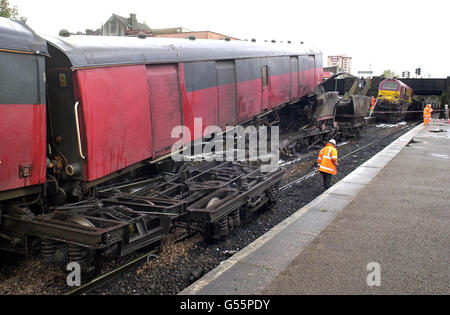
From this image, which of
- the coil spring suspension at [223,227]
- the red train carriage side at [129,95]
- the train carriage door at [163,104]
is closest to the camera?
the red train carriage side at [129,95]

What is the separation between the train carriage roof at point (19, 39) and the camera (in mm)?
4642

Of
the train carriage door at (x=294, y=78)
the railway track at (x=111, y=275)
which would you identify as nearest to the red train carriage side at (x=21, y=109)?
the railway track at (x=111, y=275)

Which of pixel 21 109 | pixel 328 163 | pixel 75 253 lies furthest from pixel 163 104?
pixel 328 163

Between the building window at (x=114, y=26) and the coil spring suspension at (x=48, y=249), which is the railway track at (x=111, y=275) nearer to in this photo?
the coil spring suspension at (x=48, y=249)

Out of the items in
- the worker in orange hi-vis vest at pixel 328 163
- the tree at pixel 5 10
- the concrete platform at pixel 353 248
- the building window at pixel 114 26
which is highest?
the building window at pixel 114 26

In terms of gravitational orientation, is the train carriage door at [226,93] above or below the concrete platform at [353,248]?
above

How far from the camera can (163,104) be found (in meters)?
6.96

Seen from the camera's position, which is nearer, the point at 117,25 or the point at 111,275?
the point at 111,275

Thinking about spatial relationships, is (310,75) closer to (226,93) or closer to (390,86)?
(226,93)

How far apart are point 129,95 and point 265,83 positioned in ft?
20.0

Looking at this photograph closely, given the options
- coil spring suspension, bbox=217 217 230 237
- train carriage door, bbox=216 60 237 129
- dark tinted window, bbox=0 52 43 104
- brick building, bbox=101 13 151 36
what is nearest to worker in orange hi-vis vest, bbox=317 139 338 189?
train carriage door, bbox=216 60 237 129

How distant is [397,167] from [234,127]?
5.53 metres

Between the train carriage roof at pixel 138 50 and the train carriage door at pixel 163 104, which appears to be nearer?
the train carriage roof at pixel 138 50
